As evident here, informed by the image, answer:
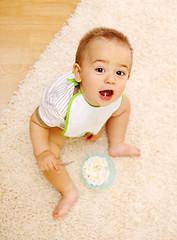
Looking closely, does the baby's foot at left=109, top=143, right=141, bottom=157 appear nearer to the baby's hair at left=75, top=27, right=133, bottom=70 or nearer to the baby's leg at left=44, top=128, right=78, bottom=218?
the baby's leg at left=44, top=128, right=78, bottom=218

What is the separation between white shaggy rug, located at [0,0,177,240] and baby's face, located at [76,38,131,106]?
38cm

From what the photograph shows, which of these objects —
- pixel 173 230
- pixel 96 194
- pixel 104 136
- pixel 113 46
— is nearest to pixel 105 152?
pixel 104 136

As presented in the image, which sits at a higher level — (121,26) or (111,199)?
(121,26)

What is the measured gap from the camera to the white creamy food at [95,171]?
0.97 metres

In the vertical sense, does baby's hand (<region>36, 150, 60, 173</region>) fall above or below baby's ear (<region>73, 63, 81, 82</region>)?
below

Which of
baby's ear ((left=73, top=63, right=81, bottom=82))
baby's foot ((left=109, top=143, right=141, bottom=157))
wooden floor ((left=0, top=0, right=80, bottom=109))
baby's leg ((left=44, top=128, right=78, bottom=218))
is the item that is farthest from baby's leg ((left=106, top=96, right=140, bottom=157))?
wooden floor ((left=0, top=0, right=80, bottom=109))

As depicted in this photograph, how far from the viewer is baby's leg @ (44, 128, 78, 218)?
0.94 metres

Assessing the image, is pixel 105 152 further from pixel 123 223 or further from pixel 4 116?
pixel 4 116

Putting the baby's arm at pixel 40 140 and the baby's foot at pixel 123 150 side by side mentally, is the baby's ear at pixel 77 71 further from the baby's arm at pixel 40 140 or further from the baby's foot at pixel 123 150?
the baby's foot at pixel 123 150

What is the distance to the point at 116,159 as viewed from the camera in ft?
3.44

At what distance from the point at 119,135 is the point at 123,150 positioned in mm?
63

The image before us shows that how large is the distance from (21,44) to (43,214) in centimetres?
73

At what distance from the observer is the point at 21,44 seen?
114 centimetres

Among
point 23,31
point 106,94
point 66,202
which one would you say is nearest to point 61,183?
point 66,202
